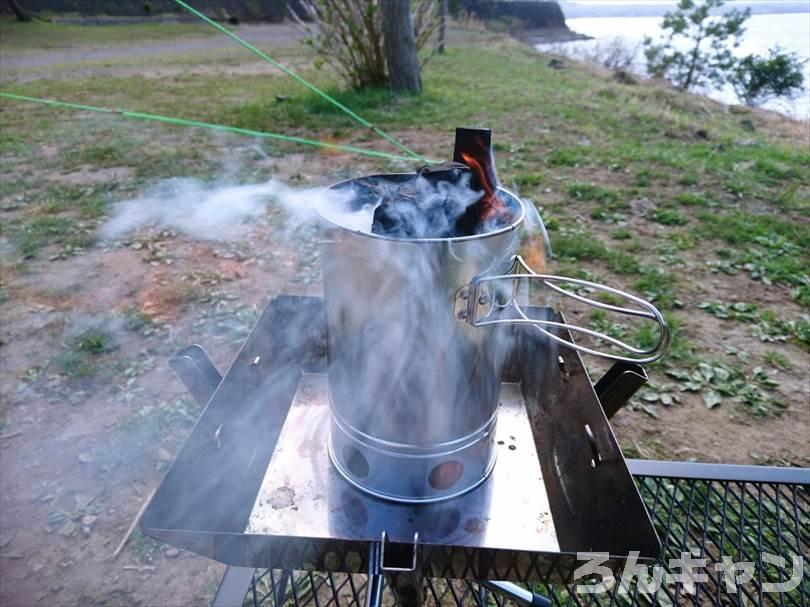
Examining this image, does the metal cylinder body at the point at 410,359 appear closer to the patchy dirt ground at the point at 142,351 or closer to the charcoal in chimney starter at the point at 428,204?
the charcoal in chimney starter at the point at 428,204

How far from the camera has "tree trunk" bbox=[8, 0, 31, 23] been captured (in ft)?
64.5

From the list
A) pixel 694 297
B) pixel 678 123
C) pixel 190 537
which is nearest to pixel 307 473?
pixel 190 537

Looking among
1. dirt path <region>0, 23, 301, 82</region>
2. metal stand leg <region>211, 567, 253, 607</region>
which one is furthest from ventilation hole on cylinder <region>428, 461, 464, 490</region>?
dirt path <region>0, 23, 301, 82</region>

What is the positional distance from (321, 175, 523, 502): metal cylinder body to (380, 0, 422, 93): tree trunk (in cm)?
667

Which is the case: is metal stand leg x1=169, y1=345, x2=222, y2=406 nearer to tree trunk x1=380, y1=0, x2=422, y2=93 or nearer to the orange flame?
the orange flame

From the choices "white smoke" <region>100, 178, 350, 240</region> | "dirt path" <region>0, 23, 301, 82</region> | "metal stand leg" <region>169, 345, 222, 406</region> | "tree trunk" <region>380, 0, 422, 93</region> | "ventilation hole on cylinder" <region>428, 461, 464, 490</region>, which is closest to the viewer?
"ventilation hole on cylinder" <region>428, 461, 464, 490</region>

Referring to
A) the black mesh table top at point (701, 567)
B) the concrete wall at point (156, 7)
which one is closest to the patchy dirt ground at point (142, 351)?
the black mesh table top at point (701, 567)

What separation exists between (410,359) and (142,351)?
2060 millimetres

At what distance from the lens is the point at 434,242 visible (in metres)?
0.92

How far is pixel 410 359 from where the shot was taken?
3.41 ft

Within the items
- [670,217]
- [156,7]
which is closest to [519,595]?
[670,217]

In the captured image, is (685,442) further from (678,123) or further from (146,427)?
(678,123)

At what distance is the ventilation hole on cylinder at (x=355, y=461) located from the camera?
123 cm

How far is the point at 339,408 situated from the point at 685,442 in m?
1.64
